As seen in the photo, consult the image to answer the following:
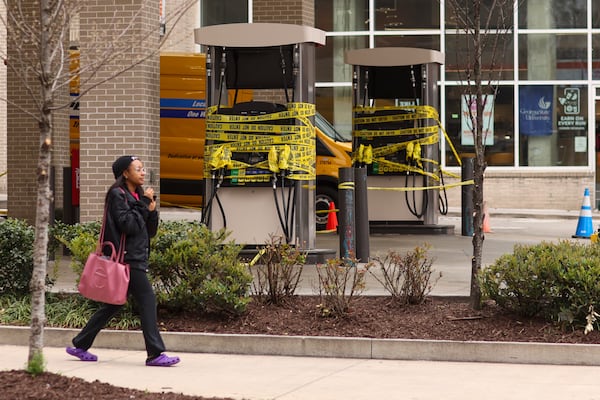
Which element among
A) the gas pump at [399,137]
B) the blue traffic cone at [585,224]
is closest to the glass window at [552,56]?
the blue traffic cone at [585,224]

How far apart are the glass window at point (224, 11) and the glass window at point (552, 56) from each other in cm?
756

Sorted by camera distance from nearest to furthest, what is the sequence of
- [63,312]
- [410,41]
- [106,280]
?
[106,280] < [63,312] < [410,41]

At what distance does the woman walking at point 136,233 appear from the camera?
28.8 feet

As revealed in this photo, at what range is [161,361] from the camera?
891 centimetres

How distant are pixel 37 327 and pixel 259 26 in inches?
295

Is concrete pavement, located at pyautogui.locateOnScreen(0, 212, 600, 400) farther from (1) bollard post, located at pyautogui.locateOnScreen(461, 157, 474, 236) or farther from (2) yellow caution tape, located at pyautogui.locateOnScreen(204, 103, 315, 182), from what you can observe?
(1) bollard post, located at pyautogui.locateOnScreen(461, 157, 474, 236)

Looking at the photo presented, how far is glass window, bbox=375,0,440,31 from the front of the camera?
98.9 ft

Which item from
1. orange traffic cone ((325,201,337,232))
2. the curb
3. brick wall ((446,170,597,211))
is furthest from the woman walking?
brick wall ((446,170,597,211))

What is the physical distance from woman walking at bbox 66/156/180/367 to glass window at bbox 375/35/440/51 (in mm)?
21884

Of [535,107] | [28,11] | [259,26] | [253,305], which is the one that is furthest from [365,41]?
[253,305]

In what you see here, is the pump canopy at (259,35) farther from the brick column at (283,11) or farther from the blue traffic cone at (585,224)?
the blue traffic cone at (585,224)

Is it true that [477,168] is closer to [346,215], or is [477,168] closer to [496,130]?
[346,215]

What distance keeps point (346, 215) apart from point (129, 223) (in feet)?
18.9

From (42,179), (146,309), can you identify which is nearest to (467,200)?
(146,309)
